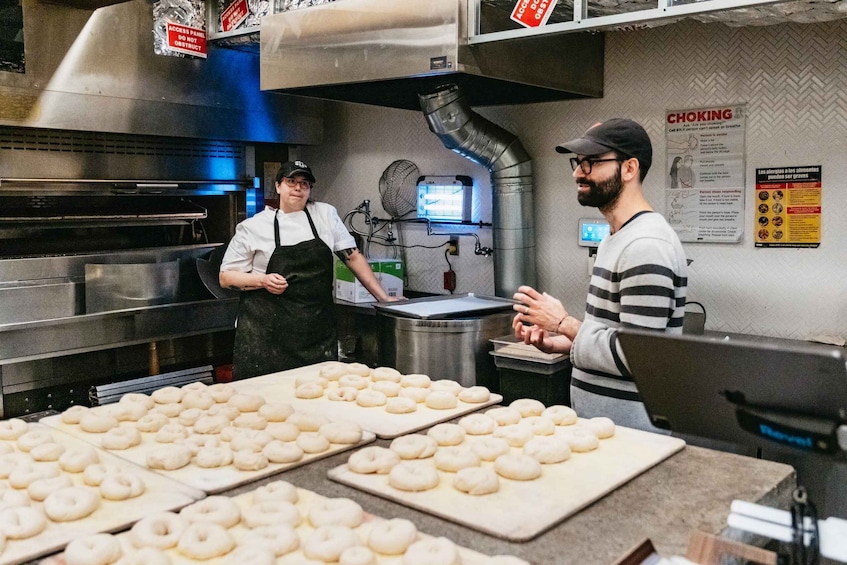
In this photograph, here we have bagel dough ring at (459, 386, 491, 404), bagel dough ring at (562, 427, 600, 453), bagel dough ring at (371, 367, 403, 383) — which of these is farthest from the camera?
bagel dough ring at (371, 367, 403, 383)

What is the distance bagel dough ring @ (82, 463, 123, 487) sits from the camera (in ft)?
5.77

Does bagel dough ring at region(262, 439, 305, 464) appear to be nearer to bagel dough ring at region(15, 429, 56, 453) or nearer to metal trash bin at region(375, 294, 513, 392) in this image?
bagel dough ring at region(15, 429, 56, 453)

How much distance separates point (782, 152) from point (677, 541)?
221 cm

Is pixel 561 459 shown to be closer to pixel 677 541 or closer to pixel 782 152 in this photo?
pixel 677 541

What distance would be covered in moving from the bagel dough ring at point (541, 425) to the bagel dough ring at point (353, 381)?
64 centimetres

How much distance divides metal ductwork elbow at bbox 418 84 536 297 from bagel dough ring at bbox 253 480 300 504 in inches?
90.6

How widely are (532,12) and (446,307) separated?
4.50 feet

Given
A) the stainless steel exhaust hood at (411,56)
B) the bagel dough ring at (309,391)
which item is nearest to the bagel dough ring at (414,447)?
the bagel dough ring at (309,391)

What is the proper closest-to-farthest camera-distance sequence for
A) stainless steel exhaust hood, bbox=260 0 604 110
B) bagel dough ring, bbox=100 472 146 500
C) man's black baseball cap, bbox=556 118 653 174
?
bagel dough ring, bbox=100 472 146 500 → man's black baseball cap, bbox=556 118 653 174 → stainless steel exhaust hood, bbox=260 0 604 110

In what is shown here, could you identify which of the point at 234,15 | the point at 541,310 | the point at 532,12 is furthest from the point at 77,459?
the point at 234,15

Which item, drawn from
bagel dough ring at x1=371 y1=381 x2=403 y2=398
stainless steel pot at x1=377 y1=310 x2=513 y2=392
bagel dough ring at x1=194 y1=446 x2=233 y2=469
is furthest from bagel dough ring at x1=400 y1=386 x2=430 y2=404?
stainless steel pot at x1=377 y1=310 x2=513 y2=392

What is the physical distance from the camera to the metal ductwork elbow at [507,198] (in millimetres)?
3766

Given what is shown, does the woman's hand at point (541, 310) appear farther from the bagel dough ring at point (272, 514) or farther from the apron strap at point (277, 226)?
the apron strap at point (277, 226)

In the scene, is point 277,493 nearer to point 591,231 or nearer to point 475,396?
point 475,396
